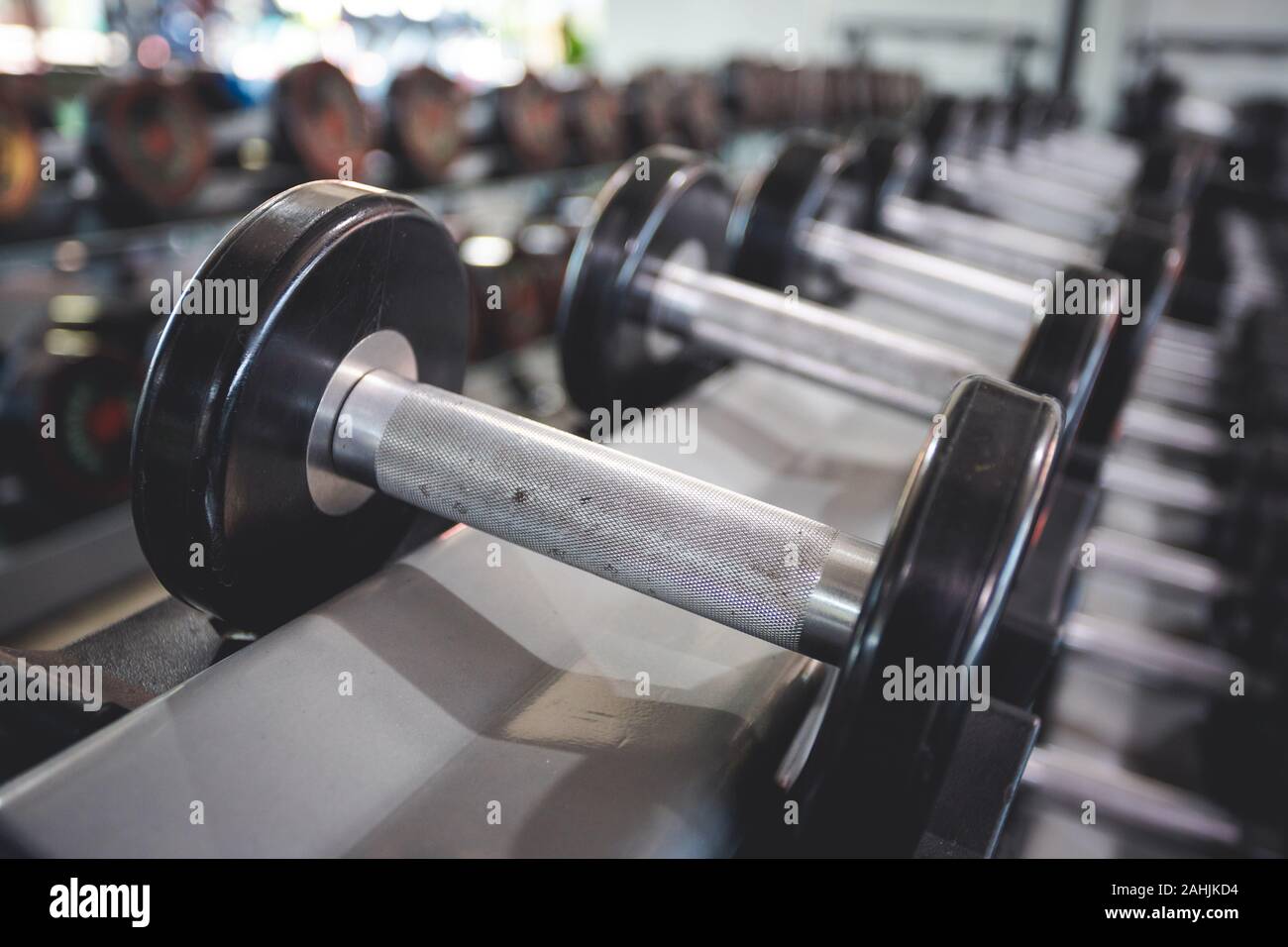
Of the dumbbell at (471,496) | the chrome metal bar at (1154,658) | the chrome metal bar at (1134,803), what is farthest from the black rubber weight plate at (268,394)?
the chrome metal bar at (1154,658)

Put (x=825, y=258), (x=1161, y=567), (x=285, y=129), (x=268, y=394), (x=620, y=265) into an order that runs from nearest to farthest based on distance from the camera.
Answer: (x=268, y=394)
(x=620, y=265)
(x=825, y=258)
(x=1161, y=567)
(x=285, y=129)

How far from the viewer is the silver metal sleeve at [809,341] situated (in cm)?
85

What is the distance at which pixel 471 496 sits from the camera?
0.58 m

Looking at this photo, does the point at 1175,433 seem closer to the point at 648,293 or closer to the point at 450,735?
the point at 648,293

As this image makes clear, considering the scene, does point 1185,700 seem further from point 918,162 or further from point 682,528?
point 682,528

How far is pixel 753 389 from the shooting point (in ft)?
3.30

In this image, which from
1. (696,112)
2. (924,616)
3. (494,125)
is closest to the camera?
(924,616)

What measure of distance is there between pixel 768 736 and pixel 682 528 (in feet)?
0.43

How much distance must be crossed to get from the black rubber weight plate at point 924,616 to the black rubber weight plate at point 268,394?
0.35 metres

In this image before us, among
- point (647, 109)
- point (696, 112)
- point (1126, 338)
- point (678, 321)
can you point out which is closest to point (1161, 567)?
point (1126, 338)
